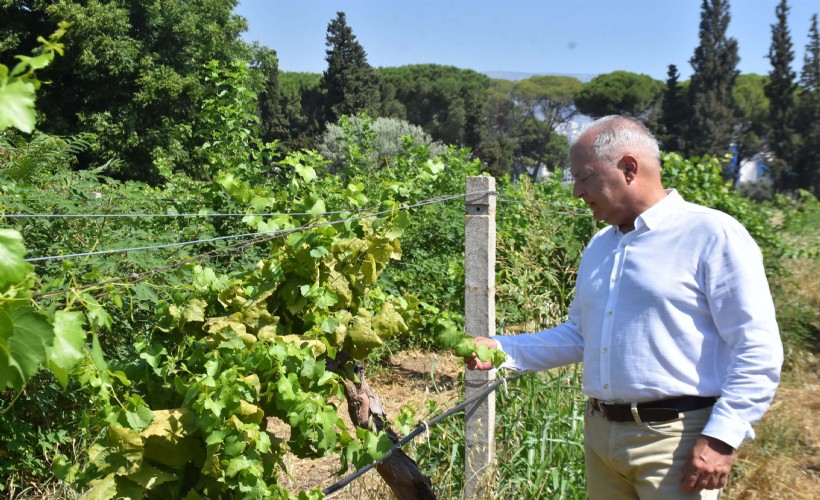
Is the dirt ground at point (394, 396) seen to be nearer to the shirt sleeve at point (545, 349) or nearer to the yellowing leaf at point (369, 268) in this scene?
the shirt sleeve at point (545, 349)

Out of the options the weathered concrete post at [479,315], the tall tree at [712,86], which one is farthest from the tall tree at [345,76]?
the weathered concrete post at [479,315]

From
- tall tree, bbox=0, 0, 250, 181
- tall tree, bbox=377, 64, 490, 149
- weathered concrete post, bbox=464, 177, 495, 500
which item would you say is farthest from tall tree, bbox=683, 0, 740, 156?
weathered concrete post, bbox=464, 177, 495, 500

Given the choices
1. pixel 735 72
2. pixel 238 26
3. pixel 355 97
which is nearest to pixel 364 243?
pixel 238 26

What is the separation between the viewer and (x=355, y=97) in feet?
135

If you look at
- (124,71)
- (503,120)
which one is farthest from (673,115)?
(124,71)

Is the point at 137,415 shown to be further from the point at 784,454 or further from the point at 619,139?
the point at 784,454

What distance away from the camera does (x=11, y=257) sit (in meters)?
1.03

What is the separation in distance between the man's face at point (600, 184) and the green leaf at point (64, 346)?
1.42 meters

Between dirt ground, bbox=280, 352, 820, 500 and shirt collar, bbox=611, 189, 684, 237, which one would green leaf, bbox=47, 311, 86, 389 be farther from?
dirt ground, bbox=280, 352, 820, 500

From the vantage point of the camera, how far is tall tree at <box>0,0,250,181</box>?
23.9 metres

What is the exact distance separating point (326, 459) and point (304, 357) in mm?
2794

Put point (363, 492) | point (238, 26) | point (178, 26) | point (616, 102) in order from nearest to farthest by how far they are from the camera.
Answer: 1. point (363, 492)
2. point (178, 26)
3. point (238, 26)
4. point (616, 102)

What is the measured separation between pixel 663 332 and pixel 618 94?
65.6 meters

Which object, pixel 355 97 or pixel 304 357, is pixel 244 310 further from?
pixel 355 97
